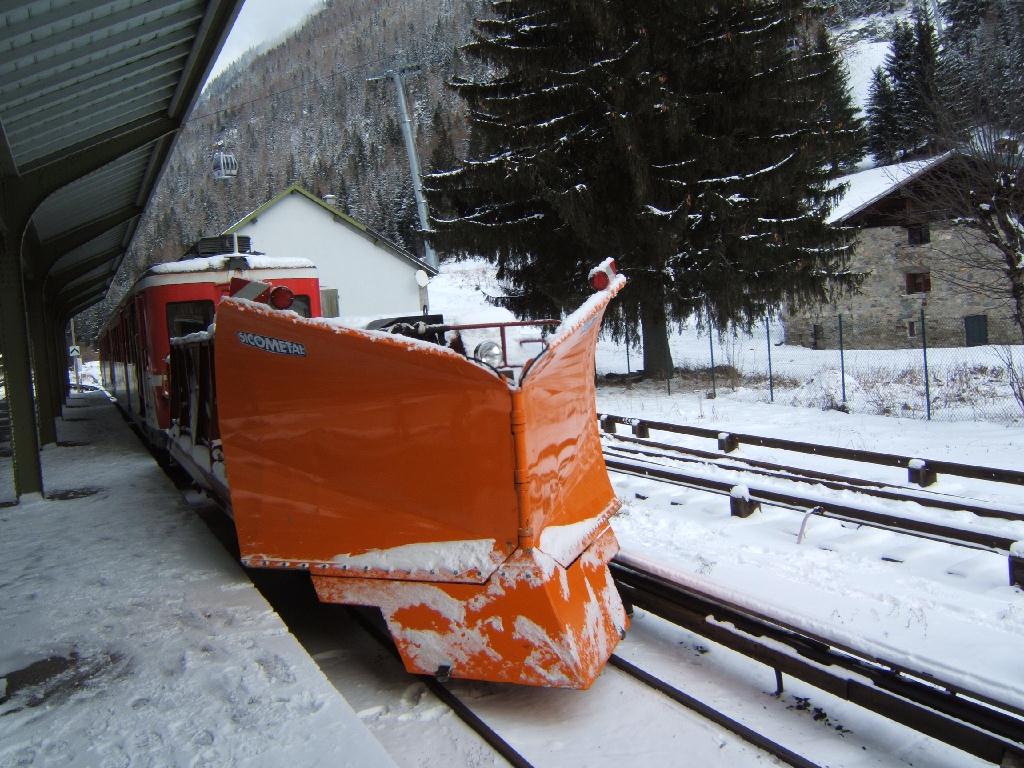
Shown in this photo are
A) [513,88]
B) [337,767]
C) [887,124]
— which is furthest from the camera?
[887,124]

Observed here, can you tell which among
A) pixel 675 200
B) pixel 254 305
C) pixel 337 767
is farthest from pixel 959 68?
pixel 337 767

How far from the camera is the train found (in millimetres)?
4168

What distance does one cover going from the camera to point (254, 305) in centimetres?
459

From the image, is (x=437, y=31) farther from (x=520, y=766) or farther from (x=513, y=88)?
(x=520, y=766)

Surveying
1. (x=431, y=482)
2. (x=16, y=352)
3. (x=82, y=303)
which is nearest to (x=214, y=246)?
(x=16, y=352)

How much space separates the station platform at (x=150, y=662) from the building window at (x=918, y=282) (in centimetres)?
3446

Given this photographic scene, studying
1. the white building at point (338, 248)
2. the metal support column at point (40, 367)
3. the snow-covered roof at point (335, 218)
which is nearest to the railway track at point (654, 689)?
the metal support column at point (40, 367)

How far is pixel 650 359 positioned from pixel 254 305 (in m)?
17.1

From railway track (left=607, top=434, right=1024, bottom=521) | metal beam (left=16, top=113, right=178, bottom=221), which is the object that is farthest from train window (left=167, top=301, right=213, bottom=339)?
railway track (left=607, top=434, right=1024, bottom=521)

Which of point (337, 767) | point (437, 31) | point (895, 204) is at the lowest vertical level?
point (337, 767)

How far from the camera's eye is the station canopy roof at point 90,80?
21.7ft

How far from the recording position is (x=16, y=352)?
8.05m

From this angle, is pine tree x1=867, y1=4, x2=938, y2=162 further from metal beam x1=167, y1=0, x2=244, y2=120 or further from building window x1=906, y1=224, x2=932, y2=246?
metal beam x1=167, y1=0, x2=244, y2=120

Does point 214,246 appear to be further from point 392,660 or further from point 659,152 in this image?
point 659,152
